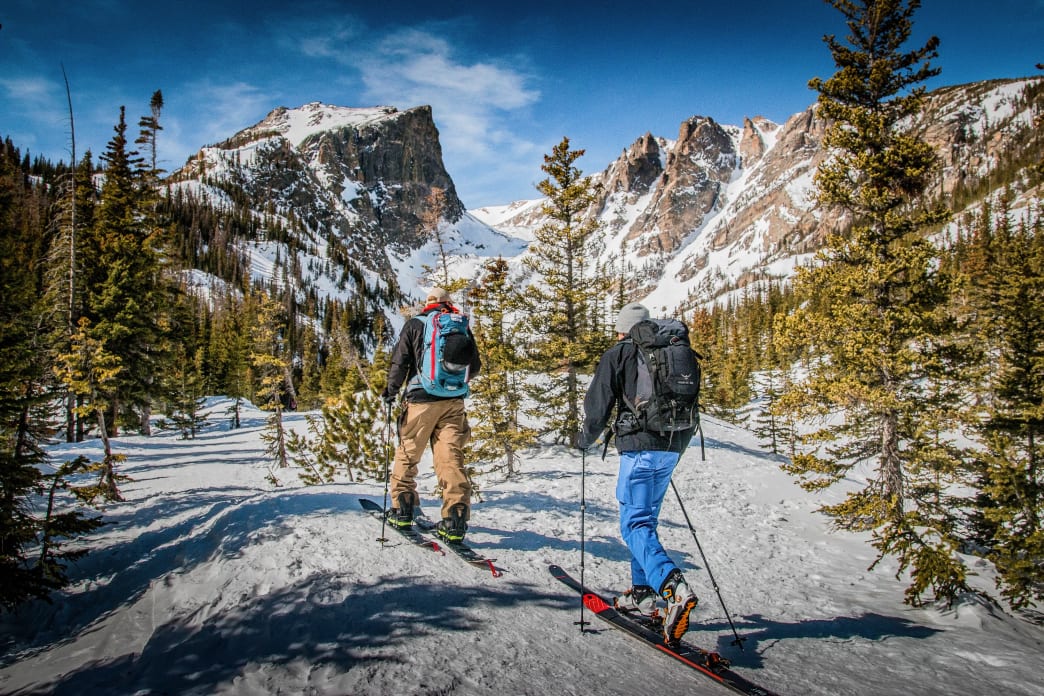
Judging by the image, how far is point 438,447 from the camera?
5.52 meters

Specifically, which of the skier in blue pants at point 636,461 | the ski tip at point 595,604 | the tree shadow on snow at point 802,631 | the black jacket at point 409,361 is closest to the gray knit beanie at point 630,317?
the skier in blue pants at point 636,461

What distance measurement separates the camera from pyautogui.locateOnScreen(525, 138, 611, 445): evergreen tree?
55.0 ft

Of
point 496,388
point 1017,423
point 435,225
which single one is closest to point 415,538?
point 496,388

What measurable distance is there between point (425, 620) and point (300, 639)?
926 mm

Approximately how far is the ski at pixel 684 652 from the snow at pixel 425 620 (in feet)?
0.32

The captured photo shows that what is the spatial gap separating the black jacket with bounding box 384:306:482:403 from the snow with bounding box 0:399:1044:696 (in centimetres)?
168

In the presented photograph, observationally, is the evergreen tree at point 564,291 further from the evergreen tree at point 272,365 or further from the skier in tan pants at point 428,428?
the evergreen tree at point 272,365

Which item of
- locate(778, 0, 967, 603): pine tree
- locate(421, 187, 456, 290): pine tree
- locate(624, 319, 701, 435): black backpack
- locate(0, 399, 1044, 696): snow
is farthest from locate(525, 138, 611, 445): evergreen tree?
locate(624, 319, 701, 435): black backpack

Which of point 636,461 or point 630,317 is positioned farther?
point 630,317

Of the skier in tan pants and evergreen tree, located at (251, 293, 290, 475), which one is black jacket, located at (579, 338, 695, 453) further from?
evergreen tree, located at (251, 293, 290, 475)

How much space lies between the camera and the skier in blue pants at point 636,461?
13.5 feet

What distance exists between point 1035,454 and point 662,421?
1229 centimetres

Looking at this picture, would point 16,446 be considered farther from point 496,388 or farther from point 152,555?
point 496,388

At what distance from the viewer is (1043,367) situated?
10672 millimetres
